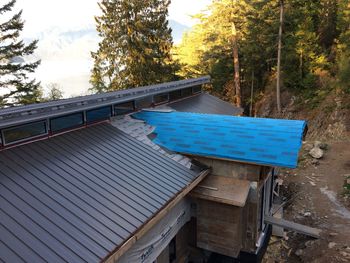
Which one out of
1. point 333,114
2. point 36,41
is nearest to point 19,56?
point 36,41

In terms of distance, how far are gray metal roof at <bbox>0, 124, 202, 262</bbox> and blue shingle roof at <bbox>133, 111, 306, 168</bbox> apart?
3.60 feet

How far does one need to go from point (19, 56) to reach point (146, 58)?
41.5ft

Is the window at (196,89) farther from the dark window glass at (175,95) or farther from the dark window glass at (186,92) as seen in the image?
the dark window glass at (175,95)

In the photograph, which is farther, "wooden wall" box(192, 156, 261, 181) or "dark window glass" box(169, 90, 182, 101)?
"dark window glass" box(169, 90, 182, 101)

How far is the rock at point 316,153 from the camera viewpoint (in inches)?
810

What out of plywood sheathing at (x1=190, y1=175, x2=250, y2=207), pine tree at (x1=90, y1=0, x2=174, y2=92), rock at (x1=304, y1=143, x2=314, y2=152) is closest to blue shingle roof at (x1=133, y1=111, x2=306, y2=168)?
plywood sheathing at (x1=190, y1=175, x2=250, y2=207)

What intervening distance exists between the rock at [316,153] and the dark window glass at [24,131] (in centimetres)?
1909

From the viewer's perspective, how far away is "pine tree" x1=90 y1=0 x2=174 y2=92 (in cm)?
3097

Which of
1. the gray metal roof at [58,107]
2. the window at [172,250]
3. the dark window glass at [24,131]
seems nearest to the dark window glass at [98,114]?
the gray metal roof at [58,107]

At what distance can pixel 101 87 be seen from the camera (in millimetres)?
47594

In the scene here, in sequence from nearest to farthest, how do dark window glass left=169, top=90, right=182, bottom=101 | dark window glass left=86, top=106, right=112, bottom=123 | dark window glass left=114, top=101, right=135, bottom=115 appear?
dark window glass left=86, top=106, right=112, bottom=123
dark window glass left=114, top=101, right=135, bottom=115
dark window glass left=169, top=90, right=182, bottom=101

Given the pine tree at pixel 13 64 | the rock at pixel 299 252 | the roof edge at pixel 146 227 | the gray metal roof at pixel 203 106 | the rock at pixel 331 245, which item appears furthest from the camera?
the pine tree at pixel 13 64

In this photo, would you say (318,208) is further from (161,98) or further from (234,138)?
(161,98)

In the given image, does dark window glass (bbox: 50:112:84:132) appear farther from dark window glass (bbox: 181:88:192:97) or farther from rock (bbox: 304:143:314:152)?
rock (bbox: 304:143:314:152)
